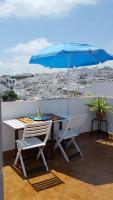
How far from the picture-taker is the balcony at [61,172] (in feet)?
10.7

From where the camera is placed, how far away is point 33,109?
16.9ft

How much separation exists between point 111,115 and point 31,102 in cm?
210

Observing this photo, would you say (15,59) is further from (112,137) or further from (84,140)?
(112,137)

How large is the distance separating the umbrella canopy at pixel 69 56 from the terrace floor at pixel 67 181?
1.99 m

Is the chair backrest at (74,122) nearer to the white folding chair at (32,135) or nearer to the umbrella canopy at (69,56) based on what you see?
the white folding chair at (32,135)

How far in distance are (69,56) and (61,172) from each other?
2.72 metres

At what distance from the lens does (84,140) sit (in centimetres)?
558

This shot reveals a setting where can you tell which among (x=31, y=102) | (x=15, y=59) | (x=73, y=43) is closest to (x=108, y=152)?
(x=31, y=102)

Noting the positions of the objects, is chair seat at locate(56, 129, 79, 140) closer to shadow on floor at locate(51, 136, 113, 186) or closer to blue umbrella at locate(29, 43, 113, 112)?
shadow on floor at locate(51, 136, 113, 186)

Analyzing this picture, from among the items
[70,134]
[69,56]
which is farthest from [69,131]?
[69,56]

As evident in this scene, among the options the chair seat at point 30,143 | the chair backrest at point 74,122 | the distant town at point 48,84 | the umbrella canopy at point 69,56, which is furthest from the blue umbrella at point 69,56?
the chair seat at point 30,143

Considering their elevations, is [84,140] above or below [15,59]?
below

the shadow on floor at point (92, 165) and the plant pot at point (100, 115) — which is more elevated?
the plant pot at point (100, 115)

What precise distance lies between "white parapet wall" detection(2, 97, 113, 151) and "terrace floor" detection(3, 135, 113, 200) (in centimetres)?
59
